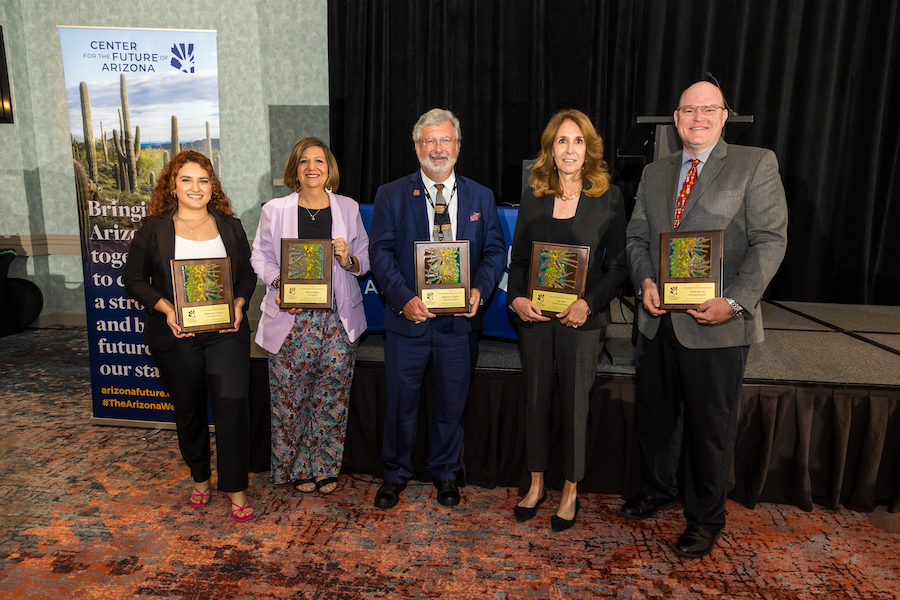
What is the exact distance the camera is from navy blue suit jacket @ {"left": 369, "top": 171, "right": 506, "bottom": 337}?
2271 millimetres

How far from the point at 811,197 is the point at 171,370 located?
15.9 feet

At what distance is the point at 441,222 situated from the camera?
229 centimetres

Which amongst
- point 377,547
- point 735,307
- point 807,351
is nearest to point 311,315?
point 377,547

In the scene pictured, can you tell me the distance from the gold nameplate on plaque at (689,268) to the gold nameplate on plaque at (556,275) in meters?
0.28

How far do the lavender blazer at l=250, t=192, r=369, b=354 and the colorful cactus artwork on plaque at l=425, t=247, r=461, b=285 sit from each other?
395 mm

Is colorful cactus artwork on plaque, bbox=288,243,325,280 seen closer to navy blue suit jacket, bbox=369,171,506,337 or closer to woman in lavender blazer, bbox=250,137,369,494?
woman in lavender blazer, bbox=250,137,369,494

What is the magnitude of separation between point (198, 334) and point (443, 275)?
102 centimetres

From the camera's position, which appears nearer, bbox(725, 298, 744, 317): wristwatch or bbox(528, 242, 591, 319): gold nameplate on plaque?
bbox(725, 298, 744, 317): wristwatch

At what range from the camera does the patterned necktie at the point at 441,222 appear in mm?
2283

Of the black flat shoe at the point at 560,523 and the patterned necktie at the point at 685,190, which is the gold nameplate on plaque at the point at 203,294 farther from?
the patterned necktie at the point at 685,190

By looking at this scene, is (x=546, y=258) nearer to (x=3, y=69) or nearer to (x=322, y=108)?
(x=322, y=108)

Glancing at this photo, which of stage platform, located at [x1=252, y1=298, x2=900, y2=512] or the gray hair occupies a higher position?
the gray hair

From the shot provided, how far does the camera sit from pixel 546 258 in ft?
6.72

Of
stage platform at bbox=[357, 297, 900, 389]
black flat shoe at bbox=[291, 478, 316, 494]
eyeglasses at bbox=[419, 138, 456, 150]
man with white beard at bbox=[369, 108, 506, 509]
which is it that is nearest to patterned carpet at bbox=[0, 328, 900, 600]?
→ black flat shoe at bbox=[291, 478, 316, 494]
